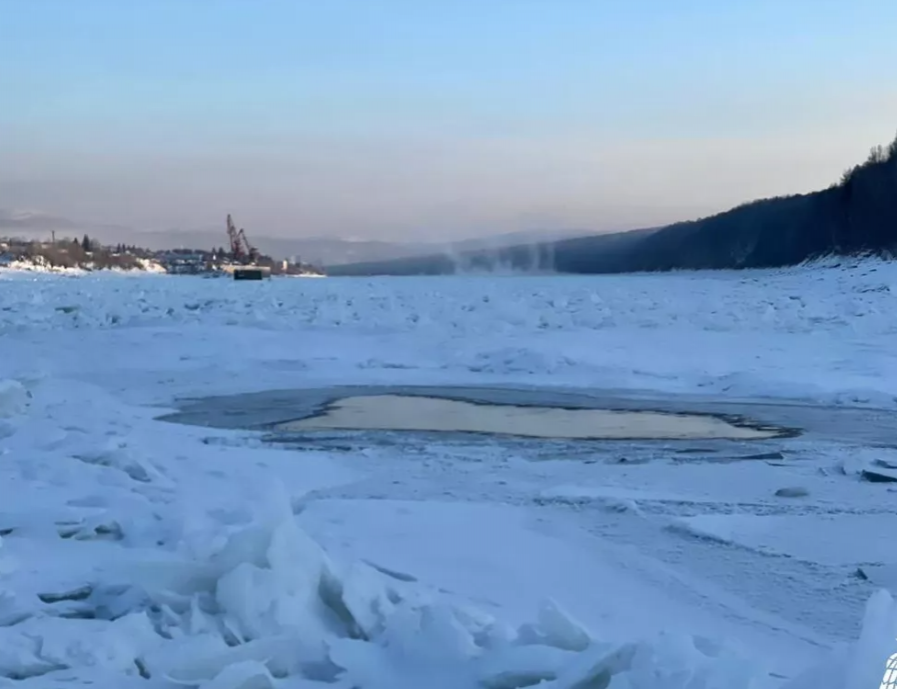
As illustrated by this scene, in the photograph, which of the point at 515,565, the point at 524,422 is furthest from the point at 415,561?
the point at 524,422

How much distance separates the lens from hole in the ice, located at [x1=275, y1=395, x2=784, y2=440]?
28.4 feet

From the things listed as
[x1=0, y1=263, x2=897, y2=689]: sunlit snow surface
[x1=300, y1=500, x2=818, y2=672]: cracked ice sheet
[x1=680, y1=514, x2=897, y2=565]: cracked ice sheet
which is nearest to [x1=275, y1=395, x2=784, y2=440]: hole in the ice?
[x1=0, y1=263, x2=897, y2=689]: sunlit snow surface

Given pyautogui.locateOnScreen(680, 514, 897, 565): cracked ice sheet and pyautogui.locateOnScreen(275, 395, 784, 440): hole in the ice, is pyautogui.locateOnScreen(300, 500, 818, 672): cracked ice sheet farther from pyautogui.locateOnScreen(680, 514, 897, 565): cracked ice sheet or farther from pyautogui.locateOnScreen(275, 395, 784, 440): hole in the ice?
pyautogui.locateOnScreen(275, 395, 784, 440): hole in the ice

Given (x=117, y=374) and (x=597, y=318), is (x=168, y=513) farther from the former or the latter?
(x=597, y=318)

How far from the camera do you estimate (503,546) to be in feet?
17.0

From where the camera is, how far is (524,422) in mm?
9281

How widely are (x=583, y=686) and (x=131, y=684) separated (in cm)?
151

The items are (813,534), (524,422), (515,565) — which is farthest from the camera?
(524,422)

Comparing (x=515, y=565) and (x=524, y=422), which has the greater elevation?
(x=524, y=422)

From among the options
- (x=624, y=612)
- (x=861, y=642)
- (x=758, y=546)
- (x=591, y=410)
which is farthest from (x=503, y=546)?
(x=591, y=410)

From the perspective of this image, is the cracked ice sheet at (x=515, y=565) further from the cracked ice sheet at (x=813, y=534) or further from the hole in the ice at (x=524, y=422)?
the hole in the ice at (x=524, y=422)

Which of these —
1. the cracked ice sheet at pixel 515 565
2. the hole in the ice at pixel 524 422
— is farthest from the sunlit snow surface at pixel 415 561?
the hole in the ice at pixel 524 422

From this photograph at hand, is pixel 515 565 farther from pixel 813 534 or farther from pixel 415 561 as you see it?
pixel 813 534

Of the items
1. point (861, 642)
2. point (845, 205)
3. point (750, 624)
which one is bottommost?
point (750, 624)
